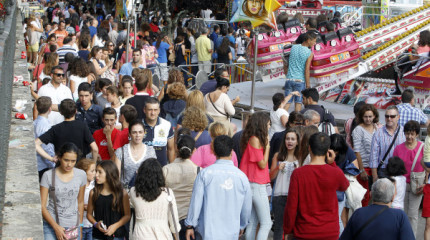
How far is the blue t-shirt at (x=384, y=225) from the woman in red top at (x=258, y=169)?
2.13 meters

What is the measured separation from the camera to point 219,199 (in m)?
7.32

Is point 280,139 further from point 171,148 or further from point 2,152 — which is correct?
point 2,152

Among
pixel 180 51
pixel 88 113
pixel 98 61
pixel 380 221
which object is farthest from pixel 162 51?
pixel 380 221

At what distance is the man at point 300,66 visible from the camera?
13.3 m

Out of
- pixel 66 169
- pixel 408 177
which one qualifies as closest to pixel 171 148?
pixel 66 169

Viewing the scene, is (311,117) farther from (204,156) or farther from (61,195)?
(61,195)

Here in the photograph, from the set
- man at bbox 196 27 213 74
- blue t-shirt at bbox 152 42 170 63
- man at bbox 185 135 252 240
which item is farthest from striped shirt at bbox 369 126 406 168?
man at bbox 196 27 213 74

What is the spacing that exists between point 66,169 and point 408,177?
4428 mm

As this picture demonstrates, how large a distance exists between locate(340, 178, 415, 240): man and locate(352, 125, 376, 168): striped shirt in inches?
147

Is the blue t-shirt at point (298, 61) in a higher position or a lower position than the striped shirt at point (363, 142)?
higher

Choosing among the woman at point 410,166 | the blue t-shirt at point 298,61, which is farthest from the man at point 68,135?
the blue t-shirt at point 298,61

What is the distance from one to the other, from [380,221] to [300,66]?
7372 millimetres

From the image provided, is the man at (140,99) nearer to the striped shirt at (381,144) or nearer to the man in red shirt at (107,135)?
the man in red shirt at (107,135)

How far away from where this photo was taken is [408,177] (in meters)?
9.56
